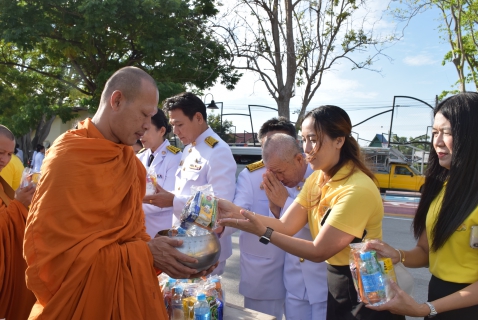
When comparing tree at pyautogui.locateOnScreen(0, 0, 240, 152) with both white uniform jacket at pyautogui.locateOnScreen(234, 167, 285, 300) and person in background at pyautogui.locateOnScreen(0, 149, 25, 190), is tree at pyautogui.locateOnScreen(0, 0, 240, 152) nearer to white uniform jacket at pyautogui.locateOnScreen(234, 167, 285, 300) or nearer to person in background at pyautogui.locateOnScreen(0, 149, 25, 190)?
person in background at pyautogui.locateOnScreen(0, 149, 25, 190)

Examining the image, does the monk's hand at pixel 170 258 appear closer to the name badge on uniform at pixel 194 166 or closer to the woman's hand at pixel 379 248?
the woman's hand at pixel 379 248

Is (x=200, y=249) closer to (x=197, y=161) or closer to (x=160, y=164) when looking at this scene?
(x=197, y=161)

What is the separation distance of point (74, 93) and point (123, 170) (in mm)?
14556

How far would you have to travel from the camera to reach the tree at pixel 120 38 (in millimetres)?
10828

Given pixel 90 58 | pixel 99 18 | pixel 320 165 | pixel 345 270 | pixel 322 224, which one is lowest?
pixel 345 270

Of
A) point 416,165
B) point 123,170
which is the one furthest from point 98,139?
point 416,165

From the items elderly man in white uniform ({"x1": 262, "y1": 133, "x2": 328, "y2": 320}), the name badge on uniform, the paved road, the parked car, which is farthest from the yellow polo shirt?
the parked car

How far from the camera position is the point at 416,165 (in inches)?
717

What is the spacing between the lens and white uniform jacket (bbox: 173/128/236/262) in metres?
3.04

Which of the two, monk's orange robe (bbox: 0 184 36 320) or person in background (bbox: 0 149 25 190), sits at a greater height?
person in background (bbox: 0 149 25 190)

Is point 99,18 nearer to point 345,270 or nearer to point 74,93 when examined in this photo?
point 74,93

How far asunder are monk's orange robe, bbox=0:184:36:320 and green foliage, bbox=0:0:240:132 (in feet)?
27.1

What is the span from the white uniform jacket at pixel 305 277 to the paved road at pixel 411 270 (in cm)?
203

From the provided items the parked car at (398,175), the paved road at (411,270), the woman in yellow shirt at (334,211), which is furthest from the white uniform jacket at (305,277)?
the parked car at (398,175)
